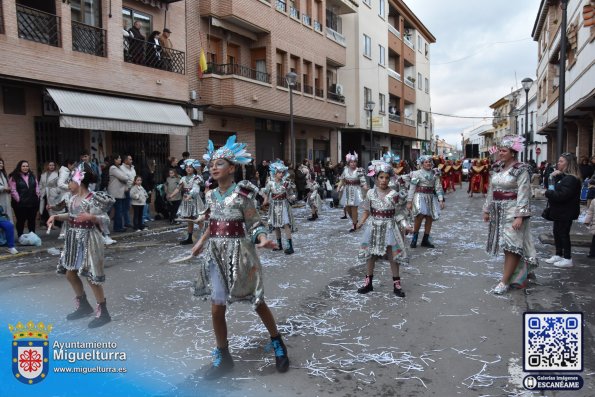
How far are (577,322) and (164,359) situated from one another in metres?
3.47

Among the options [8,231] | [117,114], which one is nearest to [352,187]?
[117,114]

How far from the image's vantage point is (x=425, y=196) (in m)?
Result: 10.2

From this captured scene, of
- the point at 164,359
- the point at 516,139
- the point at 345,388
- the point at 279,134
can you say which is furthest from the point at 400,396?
the point at 279,134

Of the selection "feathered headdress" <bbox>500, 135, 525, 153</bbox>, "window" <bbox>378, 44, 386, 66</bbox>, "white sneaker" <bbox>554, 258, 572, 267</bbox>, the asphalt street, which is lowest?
the asphalt street

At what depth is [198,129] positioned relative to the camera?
1975 centimetres

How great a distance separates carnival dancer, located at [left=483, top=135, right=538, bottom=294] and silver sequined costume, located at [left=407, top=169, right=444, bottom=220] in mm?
3228

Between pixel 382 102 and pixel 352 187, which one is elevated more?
pixel 382 102

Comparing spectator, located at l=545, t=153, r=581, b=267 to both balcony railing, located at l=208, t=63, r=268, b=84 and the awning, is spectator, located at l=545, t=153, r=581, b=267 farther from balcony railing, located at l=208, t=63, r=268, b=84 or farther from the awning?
balcony railing, located at l=208, t=63, r=268, b=84

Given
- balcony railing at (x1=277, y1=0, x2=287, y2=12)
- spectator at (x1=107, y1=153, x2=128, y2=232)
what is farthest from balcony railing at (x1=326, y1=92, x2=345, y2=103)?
spectator at (x1=107, y1=153, x2=128, y2=232)

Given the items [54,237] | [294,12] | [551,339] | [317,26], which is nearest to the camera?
[551,339]

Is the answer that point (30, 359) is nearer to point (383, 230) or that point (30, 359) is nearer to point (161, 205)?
point (383, 230)

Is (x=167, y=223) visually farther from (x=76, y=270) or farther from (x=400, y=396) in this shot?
(x=400, y=396)

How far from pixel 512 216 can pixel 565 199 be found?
202 centimetres

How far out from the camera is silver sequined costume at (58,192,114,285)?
220 inches
